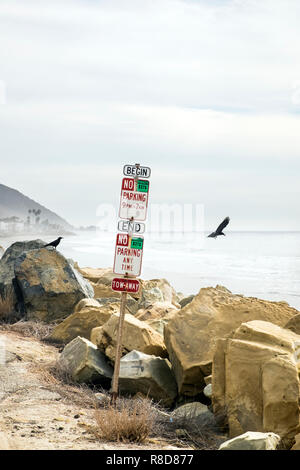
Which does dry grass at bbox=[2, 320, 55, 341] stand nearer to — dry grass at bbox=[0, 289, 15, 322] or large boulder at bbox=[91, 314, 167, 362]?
dry grass at bbox=[0, 289, 15, 322]

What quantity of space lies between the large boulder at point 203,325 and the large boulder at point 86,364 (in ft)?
3.50

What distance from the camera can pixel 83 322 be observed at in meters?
12.6

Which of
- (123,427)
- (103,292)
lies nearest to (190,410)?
(123,427)

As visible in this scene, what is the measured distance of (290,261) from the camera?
205ft

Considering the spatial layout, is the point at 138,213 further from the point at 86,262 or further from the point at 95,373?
the point at 86,262

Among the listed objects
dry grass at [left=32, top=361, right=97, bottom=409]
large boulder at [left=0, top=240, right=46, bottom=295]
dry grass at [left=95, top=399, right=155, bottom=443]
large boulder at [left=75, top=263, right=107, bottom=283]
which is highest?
large boulder at [left=0, top=240, right=46, bottom=295]

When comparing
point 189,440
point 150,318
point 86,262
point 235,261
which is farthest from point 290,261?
point 189,440

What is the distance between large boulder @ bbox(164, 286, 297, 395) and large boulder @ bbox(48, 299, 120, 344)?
277 centimetres

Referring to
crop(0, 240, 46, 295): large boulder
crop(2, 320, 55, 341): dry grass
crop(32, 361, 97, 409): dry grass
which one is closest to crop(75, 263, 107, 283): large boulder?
crop(0, 240, 46, 295): large boulder

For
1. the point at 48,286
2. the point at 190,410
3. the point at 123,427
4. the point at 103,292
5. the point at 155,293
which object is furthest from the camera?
the point at 103,292

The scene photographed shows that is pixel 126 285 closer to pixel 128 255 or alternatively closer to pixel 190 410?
pixel 128 255

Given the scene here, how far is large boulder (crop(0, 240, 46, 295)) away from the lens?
15852 millimetres

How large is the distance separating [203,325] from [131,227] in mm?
1967

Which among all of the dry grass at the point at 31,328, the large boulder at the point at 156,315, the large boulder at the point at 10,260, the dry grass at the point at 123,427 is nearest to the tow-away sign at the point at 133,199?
the dry grass at the point at 123,427
